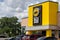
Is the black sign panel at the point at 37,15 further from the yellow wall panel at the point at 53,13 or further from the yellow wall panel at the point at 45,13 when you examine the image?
the yellow wall panel at the point at 53,13

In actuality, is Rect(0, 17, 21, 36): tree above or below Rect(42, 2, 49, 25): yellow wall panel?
below

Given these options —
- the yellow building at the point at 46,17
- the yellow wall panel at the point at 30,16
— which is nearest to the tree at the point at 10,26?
the yellow wall panel at the point at 30,16

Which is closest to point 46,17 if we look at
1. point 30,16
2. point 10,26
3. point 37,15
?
point 37,15

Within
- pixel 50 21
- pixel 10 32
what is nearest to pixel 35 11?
pixel 50 21

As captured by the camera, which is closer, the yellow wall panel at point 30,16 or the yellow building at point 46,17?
the yellow building at point 46,17

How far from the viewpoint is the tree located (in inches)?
3260

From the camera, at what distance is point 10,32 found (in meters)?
81.9

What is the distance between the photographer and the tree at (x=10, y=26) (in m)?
82.8

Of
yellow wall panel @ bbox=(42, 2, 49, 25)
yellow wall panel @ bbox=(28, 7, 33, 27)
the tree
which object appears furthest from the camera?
the tree

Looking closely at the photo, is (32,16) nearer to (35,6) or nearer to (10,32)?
(35,6)

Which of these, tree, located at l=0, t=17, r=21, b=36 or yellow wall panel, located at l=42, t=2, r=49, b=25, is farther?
tree, located at l=0, t=17, r=21, b=36

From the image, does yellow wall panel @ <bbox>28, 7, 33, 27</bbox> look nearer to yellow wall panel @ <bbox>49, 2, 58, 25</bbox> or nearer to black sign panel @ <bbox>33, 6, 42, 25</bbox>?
black sign panel @ <bbox>33, 6, 42, 25</bbox>

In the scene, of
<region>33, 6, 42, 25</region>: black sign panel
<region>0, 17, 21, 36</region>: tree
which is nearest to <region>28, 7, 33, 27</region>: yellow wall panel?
<region>33, 6, 42, 25</region>: black sign panel

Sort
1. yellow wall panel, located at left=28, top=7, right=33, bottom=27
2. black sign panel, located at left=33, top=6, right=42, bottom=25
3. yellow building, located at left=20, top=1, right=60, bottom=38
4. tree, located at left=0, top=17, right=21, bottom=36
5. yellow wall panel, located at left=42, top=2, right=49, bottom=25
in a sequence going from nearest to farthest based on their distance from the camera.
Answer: yellow building, located at left=20, top=1, right=60, bottom=38 → yellow wall panel, located at left=42, top=2, right=49, bottom=25 → black sign panel, located at left=33, top=6, right=42, bottom=25 → yellow wall panel, located at left=28, top=7, right=33, bottom=27 → tree, located at left=0, top=17, right=21, bottom=36
